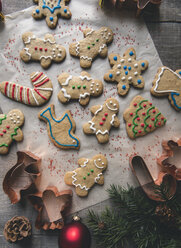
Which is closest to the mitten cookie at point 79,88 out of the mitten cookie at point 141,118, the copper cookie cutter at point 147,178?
the mitten cookie at point 141,118

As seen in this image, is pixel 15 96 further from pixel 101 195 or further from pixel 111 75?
pixel 101 195

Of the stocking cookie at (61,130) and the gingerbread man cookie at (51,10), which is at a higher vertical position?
the gingerbread man cookie at (51,10)

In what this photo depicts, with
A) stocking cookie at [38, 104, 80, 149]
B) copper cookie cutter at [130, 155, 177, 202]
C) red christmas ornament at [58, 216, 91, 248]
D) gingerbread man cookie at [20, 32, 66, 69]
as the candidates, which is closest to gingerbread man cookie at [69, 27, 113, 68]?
gingerbread man cookie at [20, 32, 66, 69]

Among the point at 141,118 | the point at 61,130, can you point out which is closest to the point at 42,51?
the point at 61,130

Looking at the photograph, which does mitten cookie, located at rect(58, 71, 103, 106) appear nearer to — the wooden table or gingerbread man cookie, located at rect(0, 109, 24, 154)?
gingerbread man cookie, located at rect(0, 109, 24, 154)

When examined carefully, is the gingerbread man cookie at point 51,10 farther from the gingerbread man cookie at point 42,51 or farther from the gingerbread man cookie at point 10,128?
the gingerbread man cookie at point 10,128
